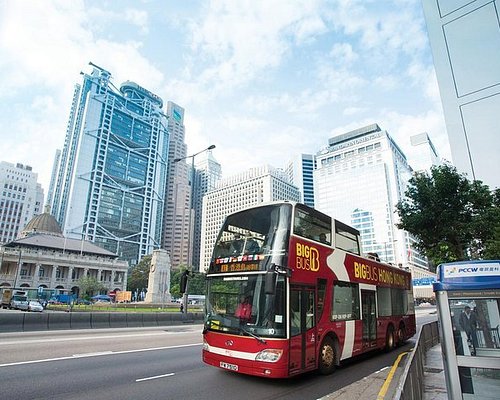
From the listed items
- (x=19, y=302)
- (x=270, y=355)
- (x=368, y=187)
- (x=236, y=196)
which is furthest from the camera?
(x=236, y=196)

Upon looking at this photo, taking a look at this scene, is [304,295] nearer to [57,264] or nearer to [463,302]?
[463,302]

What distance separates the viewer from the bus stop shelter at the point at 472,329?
15.0 ft

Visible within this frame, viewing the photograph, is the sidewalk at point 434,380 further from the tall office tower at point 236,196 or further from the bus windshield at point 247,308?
the tall office tower at point 236,196

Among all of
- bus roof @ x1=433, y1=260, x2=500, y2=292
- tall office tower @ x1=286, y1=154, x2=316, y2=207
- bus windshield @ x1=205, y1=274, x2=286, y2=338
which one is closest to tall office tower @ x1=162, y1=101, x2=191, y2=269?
tall office tower @ x1=286, y1=154, x2=316, y2=207

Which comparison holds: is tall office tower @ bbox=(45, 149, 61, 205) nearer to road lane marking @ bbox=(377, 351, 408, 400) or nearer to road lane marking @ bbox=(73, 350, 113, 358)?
road lane marking @ bbox=(73, 350, 113, 358)

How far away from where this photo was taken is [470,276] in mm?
4879

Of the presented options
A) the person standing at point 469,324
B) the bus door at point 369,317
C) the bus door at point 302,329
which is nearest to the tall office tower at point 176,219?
the bus door at point 369,317

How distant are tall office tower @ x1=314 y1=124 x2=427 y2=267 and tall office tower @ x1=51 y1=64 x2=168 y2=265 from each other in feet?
265

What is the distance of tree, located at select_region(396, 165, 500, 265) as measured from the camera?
14.4m

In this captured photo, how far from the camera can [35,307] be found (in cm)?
3603

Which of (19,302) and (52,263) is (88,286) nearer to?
(52,263)

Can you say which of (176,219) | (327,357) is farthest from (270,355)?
(176,219)

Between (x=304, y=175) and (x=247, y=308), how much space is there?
171876mm

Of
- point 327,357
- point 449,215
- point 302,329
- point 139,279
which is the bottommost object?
point 327,357
